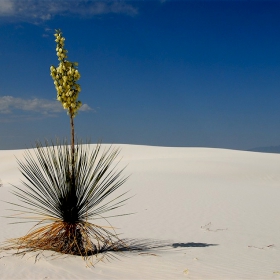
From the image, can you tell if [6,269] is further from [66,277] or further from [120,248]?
[120,248]

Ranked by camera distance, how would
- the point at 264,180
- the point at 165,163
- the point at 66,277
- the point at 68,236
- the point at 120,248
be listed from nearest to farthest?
the point at 66,277 < the point at 68,236 < the point at 120,248 < the point at 264,180 < the point at 165,163

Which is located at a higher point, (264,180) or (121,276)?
(264,180)

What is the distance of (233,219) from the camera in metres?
11.5

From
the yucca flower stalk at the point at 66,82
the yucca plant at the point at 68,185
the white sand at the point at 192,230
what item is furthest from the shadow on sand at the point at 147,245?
the yucca flower stalk at the point at 66,82

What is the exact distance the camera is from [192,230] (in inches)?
389

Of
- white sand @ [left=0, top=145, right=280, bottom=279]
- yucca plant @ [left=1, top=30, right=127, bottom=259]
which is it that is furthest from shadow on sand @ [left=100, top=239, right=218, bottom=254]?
yucca plant @ [left=1, top=30, right=127, bottom=259]

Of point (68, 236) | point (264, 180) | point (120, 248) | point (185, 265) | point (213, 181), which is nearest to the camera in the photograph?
point (185, 265)

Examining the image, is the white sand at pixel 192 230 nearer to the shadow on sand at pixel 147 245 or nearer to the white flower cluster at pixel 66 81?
the shadow on sand at pixel 147 245

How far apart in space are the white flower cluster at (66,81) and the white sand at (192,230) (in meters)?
2.65

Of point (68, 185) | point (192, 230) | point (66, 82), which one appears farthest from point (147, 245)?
point (66, 82)

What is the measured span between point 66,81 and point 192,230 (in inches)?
218

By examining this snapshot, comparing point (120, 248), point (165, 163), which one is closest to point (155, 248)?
point (120, 248)

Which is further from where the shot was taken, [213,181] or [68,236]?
[213,181]

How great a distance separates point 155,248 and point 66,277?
8.49ft
